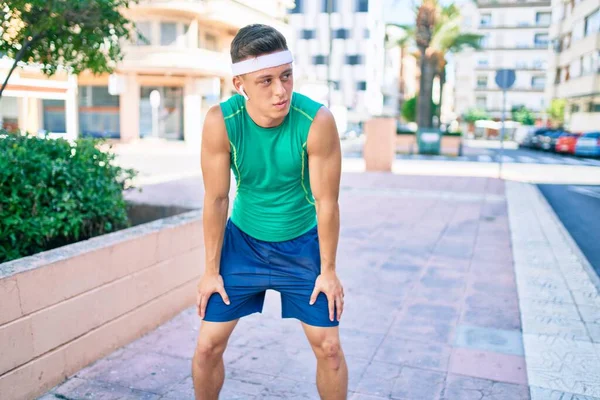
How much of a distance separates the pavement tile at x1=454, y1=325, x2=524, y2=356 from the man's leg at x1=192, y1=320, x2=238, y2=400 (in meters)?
1.94

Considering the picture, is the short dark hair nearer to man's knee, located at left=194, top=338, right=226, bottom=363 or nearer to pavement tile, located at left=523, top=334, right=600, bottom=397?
man's knee, located at left=194, top=338, right=226, bottom=363

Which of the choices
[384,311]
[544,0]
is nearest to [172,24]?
[384,311]

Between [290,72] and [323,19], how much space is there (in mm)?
61799

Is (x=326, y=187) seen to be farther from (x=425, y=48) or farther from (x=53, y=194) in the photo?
(x=425, y=48)

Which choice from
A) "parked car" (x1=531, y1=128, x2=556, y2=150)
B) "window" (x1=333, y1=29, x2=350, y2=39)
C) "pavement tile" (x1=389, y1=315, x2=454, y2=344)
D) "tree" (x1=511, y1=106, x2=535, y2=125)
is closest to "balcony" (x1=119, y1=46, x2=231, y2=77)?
"parked car" (x1=531, y1=128, x2=556, y2=150)

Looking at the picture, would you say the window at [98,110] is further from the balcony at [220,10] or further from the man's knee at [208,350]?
the man's knee at [208,350]

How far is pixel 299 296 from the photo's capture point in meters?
2.44

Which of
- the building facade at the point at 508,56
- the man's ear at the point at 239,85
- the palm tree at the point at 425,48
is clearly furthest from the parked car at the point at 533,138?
the man's ear at the point at 239,85

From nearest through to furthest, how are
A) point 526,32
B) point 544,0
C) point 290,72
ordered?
point 290,72
point 544,0
point 526,32

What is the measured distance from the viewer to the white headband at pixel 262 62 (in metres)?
2.23

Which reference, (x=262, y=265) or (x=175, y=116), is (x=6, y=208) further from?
(x=175, y=116)

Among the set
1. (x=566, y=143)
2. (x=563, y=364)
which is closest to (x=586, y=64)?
(x=566, y=143)

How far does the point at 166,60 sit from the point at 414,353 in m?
28.7

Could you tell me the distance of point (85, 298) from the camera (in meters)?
3.29
